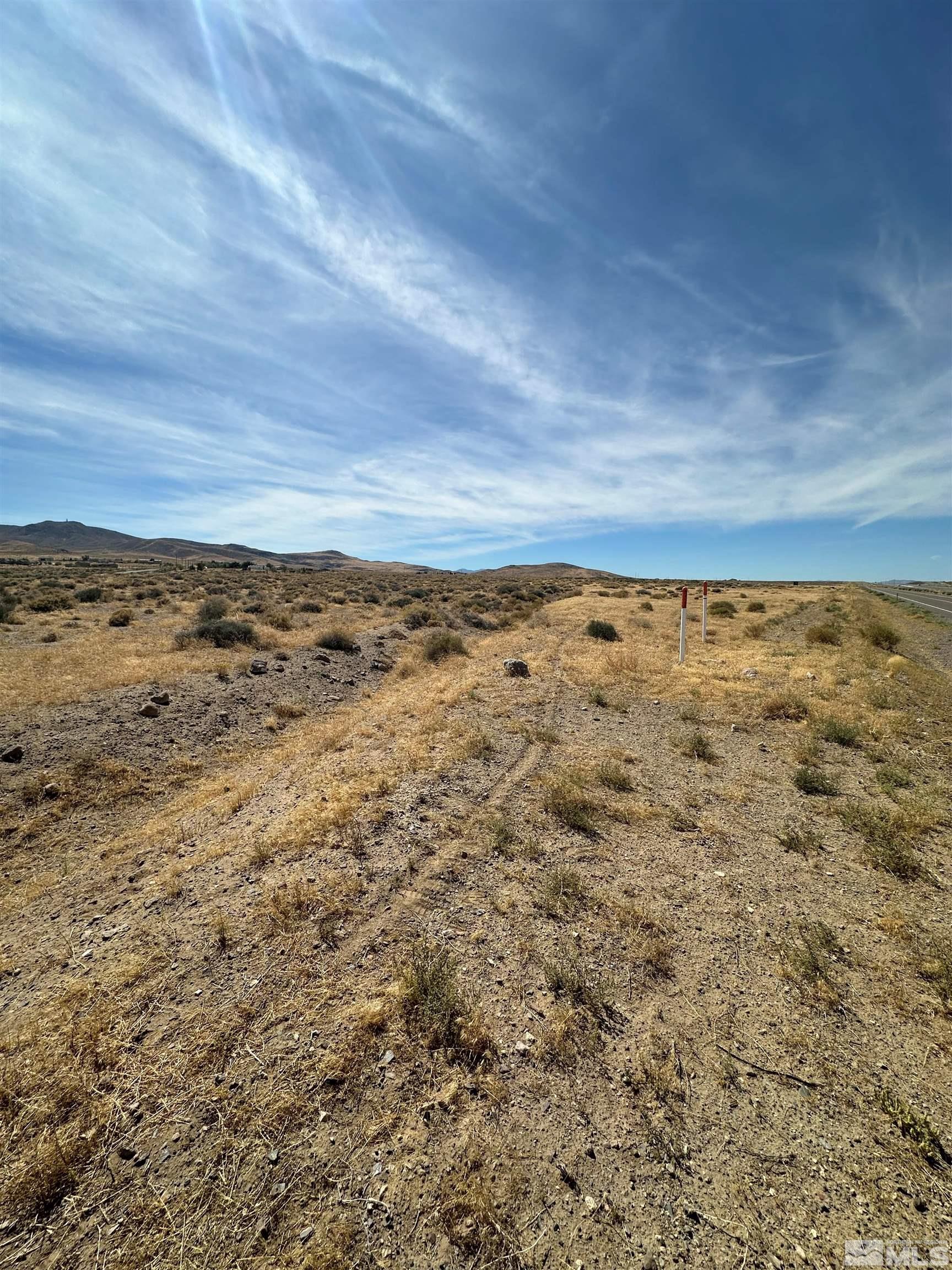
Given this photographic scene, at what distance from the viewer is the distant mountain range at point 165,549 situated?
12800 centimetres

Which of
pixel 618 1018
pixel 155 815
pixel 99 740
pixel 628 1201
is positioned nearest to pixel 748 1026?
pixel 618 1018

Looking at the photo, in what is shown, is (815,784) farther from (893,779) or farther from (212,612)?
(212,612)

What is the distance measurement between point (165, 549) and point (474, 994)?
166 meters

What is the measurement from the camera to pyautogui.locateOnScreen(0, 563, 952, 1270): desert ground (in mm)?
2225

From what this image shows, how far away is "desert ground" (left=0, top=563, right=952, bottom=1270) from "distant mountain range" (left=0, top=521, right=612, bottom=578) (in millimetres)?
109126

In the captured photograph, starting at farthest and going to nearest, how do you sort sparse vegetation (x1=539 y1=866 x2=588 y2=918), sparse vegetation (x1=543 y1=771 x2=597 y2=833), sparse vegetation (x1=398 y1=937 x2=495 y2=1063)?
sparse vegetation (x1=543 y1=771 x2=597 y2=833) < sparse vegetation (x1=539 y1=866 x2=588 y2=918) < sparse vegetation (x1=398 y1=937 x2=495 y2=1063)

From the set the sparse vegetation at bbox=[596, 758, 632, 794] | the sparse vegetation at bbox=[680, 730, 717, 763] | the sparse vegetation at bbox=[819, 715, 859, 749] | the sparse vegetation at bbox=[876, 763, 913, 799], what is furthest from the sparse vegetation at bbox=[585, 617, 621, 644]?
the sparse vegetation at bbox=[596, 758, 632, 794]

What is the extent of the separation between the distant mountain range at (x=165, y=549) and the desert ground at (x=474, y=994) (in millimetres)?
109126

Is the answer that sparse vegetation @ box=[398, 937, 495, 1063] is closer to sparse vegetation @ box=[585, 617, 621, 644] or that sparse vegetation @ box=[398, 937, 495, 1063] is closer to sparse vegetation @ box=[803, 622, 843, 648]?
sparse vegetation @ box=[585, 617, 621, 644]

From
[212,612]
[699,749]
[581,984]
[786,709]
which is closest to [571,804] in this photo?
[581,984]

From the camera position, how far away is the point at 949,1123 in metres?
2.54

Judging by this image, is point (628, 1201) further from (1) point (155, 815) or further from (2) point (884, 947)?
(1) point (155, 815)

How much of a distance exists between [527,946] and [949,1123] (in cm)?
245

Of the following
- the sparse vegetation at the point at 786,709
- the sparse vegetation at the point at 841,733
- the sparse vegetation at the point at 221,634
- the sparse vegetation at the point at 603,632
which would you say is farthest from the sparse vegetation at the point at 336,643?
the sparse vegetation at the point at 841,733
